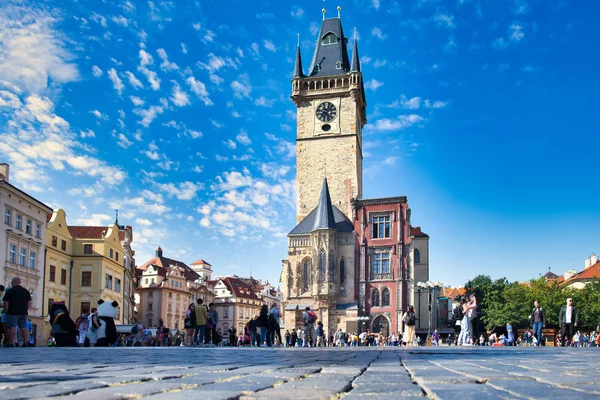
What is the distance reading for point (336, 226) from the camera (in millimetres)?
63188

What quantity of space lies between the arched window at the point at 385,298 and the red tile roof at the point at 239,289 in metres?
60.5

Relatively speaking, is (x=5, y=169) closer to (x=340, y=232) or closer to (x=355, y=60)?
(x=340, y=232)

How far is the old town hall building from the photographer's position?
59.8m

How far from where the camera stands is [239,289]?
397ft

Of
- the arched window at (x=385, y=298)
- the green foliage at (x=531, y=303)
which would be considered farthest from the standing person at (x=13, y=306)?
the green foliage at (x=531, y=303)

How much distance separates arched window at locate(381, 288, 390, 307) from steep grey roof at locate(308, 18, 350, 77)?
25.0m

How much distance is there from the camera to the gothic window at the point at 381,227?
61.8 meters

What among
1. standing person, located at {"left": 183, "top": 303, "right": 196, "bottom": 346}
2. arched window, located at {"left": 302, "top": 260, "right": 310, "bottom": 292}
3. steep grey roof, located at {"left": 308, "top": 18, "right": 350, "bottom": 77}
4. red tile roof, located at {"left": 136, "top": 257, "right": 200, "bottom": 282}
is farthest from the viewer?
red tile roof, located at {"left": 136, "top": 257, "right": 200, "bottom": 282}

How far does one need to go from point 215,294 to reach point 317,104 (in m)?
55.8

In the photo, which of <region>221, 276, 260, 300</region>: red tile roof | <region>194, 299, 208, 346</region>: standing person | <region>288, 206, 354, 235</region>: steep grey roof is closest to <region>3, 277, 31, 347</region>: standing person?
<region>194, 299, 208, 346</region>: standing person

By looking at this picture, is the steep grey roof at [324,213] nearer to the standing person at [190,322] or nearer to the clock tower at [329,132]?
the clock tower at [329,132]

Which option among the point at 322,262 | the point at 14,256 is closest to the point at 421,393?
the point at 14,256

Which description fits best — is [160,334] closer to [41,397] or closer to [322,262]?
[322,262]

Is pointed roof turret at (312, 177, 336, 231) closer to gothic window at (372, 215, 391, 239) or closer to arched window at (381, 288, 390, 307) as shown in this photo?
gothic window at (372, 215, 391, 239)
